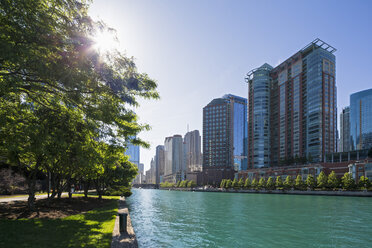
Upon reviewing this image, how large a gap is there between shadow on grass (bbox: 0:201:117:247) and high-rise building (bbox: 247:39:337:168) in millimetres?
144387

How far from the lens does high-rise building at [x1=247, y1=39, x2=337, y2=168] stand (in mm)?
143750

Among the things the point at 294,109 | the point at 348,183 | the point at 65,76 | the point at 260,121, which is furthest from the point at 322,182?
the point at 65,76

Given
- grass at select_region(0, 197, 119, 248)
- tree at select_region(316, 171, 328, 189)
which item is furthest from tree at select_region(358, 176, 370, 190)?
grass at select_region(0, 197, 119, 248)

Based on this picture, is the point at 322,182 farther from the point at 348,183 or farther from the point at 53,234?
the point at 53,234

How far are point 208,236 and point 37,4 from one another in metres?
17.3

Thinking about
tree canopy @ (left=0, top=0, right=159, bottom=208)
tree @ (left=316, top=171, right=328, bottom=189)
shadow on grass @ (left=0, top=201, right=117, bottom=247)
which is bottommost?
tree @ (left=316, top=171, right=328, bottom=189)

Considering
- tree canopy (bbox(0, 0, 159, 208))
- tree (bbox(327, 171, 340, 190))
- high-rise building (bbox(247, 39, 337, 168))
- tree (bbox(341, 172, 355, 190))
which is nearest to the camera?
tree canopy (bbox(0, 0, 159, 208))

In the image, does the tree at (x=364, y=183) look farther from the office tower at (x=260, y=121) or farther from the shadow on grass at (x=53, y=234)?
the shadow on grass at (x=53, y=234)

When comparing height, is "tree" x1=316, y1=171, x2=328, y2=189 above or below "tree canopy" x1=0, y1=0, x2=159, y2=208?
below

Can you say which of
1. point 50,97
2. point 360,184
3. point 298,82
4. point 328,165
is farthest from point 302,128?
point 50,97

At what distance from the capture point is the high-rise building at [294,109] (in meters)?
144

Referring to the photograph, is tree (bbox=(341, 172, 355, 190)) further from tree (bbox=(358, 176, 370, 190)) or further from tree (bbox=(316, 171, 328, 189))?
tree (bbox=(316, 171, 328, 189))

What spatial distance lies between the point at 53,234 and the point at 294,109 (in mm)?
166121

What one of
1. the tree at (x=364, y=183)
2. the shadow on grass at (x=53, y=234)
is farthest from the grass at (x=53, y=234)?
the tree at (x=364, y=183)
